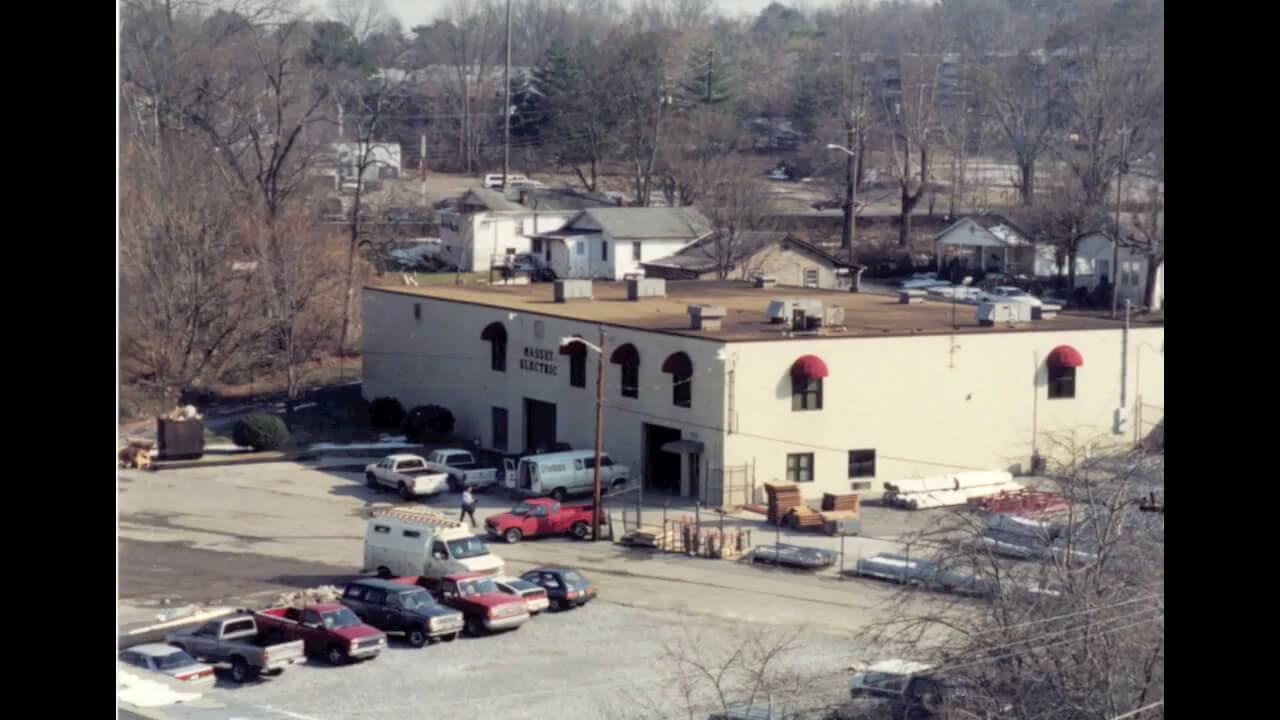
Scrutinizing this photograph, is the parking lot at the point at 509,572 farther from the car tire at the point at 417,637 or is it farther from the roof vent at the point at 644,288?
the roof vent at the point at 644,288

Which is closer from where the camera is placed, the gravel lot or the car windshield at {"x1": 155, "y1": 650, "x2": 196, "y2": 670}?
the gravel lot

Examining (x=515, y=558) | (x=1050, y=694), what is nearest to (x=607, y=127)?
(x=515, y=558)

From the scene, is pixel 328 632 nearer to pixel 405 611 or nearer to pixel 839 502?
pixel 405 611

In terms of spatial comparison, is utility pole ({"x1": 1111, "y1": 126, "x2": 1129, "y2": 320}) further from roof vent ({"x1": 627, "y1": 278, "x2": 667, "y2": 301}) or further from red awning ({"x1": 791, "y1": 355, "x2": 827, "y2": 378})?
red awning ({"x1": 791, "y1": 355, "x2": 827, "y2": 378})

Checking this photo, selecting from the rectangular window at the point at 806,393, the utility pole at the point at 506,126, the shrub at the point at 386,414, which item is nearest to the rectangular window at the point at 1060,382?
the rectangular window at the point at 806,393

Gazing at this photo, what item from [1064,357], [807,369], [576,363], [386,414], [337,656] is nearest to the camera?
[337,656]

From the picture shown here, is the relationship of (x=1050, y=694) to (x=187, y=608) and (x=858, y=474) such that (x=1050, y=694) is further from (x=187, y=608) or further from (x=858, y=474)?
(x=858, y=474)

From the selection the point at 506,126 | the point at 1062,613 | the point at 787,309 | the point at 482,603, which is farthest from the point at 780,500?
the point at 506,126

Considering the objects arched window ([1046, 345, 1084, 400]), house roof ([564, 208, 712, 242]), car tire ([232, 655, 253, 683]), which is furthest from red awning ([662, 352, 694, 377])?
house roof ([564, 208, 712, 242])
